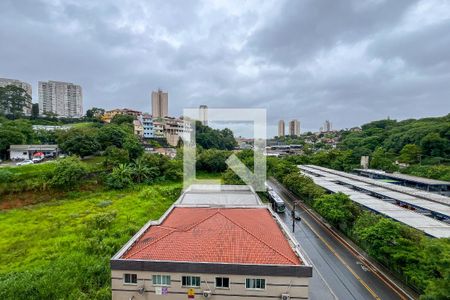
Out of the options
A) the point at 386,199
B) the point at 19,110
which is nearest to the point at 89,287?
the point at 386,199

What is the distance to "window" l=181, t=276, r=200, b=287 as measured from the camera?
29.6ft

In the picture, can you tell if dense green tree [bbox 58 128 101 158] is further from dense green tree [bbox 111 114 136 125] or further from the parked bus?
the parked bus

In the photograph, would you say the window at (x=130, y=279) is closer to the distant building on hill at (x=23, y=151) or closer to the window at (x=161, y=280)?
the window at (x=161, y=280)

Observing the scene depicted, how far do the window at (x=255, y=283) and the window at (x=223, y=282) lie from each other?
0.67m

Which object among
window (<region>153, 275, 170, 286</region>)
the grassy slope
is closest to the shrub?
the grassy slope

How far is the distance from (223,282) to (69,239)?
12.0 metres

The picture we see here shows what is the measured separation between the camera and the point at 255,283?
8.86 meters

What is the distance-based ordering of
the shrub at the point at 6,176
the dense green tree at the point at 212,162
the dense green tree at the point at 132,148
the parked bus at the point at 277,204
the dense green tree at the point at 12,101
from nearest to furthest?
the parked bus at the point at 277,204, the shrub at the point at 6,176, the dense green tree at the point at 132,148, the dense green tree at the point at 212,162, the dense green tree at the point at 12,101

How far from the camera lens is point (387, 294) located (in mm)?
11859

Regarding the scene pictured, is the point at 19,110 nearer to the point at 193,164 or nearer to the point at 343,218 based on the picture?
the point at 193,164

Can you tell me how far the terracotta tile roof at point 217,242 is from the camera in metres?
9.20

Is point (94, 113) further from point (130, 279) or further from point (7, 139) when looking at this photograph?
point (130, 279)

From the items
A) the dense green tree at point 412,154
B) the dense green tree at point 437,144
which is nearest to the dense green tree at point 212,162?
the dense green tree at point 412,154

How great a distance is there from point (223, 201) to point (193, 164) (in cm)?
1940
